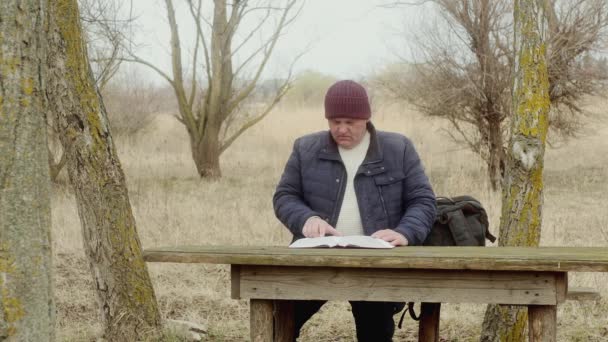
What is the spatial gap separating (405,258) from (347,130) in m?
1.07

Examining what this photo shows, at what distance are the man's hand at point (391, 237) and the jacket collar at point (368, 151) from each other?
42 centimetres

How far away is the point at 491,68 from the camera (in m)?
13.2

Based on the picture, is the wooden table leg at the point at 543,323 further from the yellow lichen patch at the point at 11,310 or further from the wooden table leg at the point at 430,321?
the yellow lichen patch at the point at 11,310

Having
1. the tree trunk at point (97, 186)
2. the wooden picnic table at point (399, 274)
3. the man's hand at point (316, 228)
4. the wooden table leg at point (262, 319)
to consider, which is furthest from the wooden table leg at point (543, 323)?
the tree trunk at point (97, 186)

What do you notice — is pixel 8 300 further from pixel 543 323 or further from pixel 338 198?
pixel 543 323

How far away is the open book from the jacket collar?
1.68 feet

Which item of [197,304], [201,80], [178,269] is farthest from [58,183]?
[197,304]

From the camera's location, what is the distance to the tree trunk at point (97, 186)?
186 inches

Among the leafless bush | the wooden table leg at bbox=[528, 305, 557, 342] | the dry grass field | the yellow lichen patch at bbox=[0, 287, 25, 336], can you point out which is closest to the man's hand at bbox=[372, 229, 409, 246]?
the wooden table leg at bbox=[528, 305, 557, 342]

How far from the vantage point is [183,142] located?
2517cm

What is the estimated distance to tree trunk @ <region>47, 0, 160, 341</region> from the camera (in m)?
4.73

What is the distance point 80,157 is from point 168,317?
1911mm

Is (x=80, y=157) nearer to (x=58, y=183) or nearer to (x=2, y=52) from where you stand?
(x=2, y=52)

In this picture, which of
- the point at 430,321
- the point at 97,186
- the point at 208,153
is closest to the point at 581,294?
the point at 430,321
